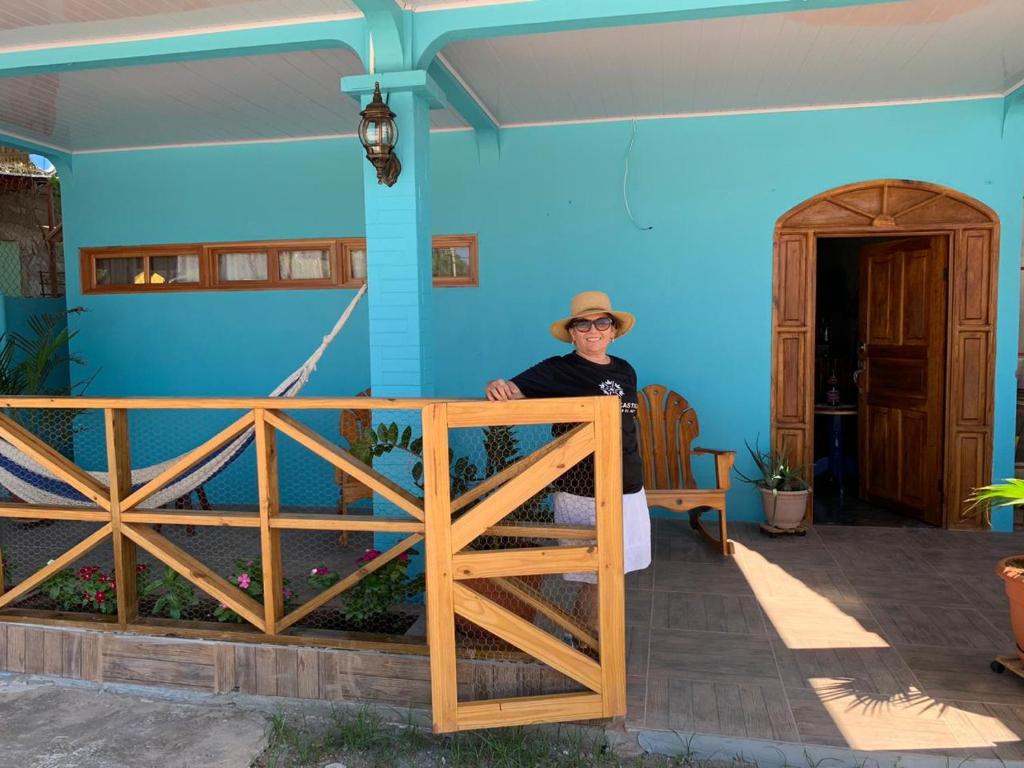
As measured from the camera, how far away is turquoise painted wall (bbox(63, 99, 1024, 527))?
4.55m

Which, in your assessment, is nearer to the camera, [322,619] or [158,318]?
[322,619]

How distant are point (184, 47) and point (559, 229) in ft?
7.89

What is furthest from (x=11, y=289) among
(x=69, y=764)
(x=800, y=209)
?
(x=800, y=209)

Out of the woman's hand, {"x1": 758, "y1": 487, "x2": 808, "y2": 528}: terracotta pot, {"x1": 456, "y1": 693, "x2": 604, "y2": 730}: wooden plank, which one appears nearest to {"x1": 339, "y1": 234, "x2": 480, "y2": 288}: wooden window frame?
{"x1": 758, "y1": 487, "x2": 808, "y2": 528}: terracotta pot

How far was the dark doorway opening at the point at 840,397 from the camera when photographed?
17.0 feet

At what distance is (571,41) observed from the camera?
3.55 m

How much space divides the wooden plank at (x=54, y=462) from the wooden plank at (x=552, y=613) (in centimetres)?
165

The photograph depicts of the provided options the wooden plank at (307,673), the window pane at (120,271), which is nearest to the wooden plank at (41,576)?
the wooden plank at (307,673)

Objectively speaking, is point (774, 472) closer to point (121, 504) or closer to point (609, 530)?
point (609, 530)

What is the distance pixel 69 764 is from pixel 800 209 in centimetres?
452

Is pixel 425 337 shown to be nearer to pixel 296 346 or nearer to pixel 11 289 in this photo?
pixel 296 346

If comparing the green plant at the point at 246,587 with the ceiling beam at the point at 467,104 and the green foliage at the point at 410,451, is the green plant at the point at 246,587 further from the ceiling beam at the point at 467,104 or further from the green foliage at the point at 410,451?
the ceiling beam at the point at 467,104

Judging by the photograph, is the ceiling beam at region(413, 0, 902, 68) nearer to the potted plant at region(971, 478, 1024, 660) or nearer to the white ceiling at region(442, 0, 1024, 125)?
the white ceiling at region(442, 0, 1024, 125)

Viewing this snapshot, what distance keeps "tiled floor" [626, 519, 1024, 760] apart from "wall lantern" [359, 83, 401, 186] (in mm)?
2280
